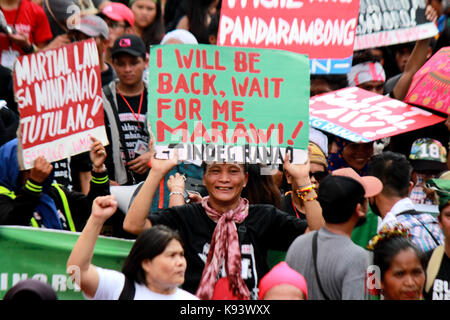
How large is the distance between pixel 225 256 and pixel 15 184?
166 cm

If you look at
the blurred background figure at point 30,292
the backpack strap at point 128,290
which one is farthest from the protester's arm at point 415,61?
the blurred background figure at point 30,292

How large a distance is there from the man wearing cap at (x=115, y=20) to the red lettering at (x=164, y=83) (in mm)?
3648

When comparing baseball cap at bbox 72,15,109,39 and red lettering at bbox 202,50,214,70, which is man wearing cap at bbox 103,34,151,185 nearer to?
baseball cap at bbox 72,15,109,39

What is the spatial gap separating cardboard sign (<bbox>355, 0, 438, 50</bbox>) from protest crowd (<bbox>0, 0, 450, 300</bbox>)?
1.1 inches

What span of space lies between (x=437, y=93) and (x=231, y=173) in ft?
8.26

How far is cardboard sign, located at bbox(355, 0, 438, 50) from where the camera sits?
7742mm

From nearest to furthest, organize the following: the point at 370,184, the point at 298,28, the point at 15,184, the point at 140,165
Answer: the point at 370,184 < the point at 15,184 < the point at 298,28 < the point at 140,165

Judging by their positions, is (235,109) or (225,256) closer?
(225,256)

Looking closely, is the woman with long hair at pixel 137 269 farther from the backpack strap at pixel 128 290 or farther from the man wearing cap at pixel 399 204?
the man wearing cap at pixel 399 204

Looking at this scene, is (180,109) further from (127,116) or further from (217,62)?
(127,116)

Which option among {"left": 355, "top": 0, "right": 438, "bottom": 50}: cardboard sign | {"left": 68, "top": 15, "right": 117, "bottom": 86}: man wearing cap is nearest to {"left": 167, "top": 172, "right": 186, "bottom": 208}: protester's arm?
{"left": 68, "top": 15, "right": 117, "bottom": 86}: man wearing cap

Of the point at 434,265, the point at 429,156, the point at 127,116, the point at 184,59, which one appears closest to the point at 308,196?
the point at 434,265

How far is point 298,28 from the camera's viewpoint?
23.0 feet
